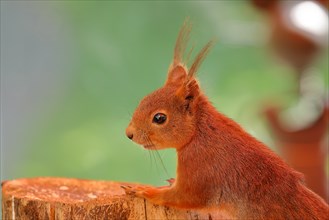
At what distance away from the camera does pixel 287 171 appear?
1.29 m

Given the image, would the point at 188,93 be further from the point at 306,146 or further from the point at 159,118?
the point at 306,146

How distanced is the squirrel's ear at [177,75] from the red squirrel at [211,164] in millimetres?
13

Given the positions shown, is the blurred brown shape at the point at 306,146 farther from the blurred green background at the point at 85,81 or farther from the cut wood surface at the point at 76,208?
the cut wood surface at the point at 76,208

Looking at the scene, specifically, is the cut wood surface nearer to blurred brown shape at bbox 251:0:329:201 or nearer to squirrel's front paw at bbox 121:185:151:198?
squirrel's front paw at bbox 121:185:151:198

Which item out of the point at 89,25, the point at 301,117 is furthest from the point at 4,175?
the point at 301,117

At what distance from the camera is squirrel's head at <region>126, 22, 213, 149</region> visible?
4.25ft

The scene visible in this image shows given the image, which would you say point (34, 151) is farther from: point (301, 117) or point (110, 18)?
point (301, 117)

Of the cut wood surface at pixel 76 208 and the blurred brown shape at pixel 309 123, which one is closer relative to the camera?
the cut wood surface at pixel 76 208

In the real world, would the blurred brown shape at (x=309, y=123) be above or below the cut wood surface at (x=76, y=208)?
above

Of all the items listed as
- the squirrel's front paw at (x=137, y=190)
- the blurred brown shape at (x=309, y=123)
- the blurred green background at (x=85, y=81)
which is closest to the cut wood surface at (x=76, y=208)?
the squirrel's front paw at (x=137, y=190)

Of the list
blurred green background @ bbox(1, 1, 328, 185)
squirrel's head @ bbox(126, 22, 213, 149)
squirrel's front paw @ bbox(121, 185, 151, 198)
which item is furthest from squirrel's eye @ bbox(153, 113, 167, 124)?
blurred green background @ bbox(1, 1, 328, 185)

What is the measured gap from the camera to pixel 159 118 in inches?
51.1

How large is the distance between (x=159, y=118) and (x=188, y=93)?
8 centimetres

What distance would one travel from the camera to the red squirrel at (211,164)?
126cm
